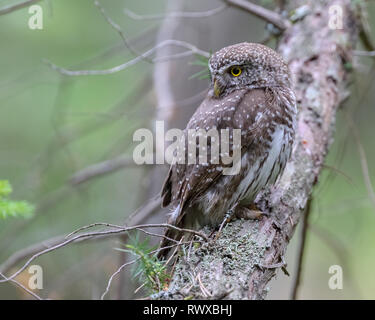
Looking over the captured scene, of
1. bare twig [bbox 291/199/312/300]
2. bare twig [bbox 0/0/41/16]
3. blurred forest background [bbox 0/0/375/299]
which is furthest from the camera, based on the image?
blurred forest background [bbox 0/0/375/299]

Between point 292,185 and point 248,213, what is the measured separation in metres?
0.50

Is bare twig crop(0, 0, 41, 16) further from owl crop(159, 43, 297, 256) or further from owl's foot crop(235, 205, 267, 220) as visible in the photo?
owl's foot crop(235, 205, 267, 220)

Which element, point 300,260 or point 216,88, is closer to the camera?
point 216,88

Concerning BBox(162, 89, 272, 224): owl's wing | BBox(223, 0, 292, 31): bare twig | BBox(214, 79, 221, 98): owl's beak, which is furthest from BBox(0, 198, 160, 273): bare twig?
BBox(223, 0, 292, 31): bare twig

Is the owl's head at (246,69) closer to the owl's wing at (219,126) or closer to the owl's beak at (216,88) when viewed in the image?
the owl's beak at (216,88)

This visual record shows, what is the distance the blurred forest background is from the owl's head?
81 centimetres

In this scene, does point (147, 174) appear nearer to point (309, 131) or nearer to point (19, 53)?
point (309, 131)

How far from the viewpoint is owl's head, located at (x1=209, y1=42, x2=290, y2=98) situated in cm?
362

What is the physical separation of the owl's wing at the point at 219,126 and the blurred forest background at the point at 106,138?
1006 millimetres

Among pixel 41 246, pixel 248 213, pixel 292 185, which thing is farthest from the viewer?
pixel 41 246

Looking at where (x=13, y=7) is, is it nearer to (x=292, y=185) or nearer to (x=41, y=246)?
(x=41, y=246)

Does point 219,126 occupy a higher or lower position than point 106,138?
lower

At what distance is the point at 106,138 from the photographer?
6.95 m

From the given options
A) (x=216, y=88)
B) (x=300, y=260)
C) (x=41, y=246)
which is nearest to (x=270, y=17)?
(x=216, y=88)
